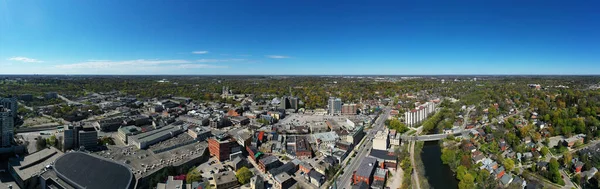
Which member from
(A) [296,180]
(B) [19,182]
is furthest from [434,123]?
(B) [19,182]

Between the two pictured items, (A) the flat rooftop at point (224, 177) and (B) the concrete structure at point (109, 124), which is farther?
(B) the concrete structure at point (109, 124)

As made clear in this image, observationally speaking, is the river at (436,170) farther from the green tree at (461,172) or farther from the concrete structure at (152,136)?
the concrete structure at (152,136)

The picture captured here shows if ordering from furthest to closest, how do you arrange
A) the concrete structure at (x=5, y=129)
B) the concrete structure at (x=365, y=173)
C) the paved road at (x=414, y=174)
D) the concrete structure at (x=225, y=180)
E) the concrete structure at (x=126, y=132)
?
the concrete structure at (x=126, y=132) < the concrete structure at (x=5, y=129) < the paved road at (x=414, y=174) < the concrete structure at (x=365, y=173) < the concrete structure at (x=225, y=180)

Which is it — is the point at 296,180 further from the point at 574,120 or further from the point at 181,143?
the point at 574,120

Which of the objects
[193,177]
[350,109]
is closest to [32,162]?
[193,177]

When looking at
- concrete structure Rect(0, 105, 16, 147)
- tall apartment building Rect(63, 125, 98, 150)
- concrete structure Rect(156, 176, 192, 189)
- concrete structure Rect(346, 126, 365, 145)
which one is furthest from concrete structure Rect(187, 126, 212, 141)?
concrete structure Rect(346, 126, 365, 145)

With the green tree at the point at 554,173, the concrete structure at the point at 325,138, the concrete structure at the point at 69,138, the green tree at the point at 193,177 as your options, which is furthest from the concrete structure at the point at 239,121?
the green tree at the point at 554,173
